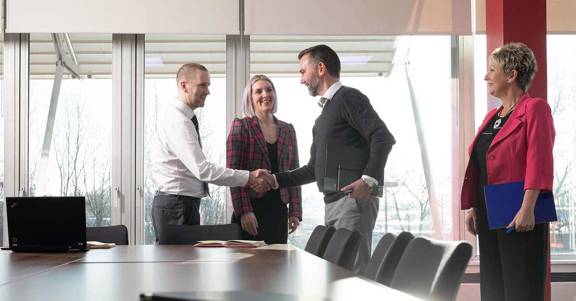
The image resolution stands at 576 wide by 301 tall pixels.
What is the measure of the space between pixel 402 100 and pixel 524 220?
11.3ft

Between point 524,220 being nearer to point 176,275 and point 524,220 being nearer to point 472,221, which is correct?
point 472,221

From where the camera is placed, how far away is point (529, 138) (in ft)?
12.9

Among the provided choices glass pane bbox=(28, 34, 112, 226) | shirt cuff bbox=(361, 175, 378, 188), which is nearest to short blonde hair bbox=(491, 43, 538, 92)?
shirt cuff bbox=(361, 175, 378, 188)

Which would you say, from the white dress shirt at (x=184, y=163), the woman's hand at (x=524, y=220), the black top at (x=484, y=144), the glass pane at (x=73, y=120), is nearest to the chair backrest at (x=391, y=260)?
the woman's hand at (x=524, y=220)

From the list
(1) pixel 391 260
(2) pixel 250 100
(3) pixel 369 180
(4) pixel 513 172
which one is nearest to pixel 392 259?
(1) pixel 391 260

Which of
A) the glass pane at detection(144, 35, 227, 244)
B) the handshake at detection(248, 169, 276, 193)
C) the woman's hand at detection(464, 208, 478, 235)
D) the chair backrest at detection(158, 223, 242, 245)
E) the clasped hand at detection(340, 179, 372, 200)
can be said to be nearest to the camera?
the woman's hand at detection(464, 208, 478, 235)

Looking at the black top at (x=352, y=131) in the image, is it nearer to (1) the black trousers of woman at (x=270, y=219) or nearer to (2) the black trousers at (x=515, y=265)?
(1) the black trousers of woman at (x=270, y=219)

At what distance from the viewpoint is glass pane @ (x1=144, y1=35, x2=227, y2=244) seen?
280 inches

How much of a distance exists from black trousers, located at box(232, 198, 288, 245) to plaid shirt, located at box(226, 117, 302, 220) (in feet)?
0.17

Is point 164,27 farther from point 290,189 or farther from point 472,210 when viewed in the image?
point 472,210

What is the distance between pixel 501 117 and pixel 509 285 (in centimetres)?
79

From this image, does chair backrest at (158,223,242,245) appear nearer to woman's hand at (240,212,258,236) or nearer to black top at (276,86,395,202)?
woman's hand at (240,212,258,236)

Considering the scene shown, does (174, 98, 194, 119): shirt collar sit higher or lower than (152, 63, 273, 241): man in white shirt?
higher

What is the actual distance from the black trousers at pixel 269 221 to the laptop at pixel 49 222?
1502 millimetres
